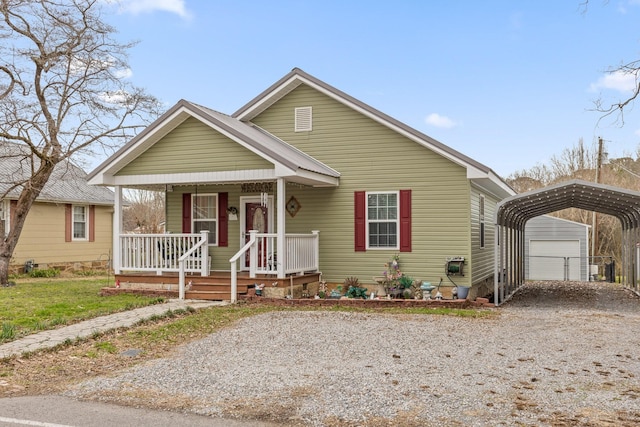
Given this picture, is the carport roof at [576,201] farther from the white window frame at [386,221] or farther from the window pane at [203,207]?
the window pane at [203,207]

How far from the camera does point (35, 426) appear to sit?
17.0ft

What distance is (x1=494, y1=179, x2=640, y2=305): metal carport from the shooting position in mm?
13680

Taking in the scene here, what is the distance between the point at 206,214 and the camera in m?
16.5

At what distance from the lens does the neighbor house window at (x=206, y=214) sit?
1638 cm

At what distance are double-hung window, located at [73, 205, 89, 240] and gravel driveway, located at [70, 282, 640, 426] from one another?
1662cm

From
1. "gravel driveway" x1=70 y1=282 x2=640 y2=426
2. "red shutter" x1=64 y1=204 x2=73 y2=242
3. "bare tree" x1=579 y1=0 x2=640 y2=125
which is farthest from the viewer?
"red shutter" x1=64 y1=204 x2=73 y2=242

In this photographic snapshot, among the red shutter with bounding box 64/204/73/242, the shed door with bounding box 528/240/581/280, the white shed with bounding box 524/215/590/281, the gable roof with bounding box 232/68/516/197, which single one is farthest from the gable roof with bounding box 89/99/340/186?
the shed door with bounding box 528/240/581/280

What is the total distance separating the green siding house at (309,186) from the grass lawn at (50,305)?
1.38 m

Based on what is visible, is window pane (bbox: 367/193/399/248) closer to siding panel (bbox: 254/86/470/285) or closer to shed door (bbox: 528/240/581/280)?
siding panel (bbox: 254/86/470/285)

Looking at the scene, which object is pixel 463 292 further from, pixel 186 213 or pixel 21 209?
pixel 21 209

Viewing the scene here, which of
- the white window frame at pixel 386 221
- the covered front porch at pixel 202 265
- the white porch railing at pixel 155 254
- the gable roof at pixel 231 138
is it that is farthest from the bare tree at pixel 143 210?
the white window frame at pixel 386 221

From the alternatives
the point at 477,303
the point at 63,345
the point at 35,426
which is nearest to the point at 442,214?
the point at 477,303

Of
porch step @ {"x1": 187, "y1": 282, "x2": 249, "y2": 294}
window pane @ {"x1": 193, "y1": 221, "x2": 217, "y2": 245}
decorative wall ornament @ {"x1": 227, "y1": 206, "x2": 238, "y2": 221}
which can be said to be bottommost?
porch step @ {"x1": 187, "y1": 282, "x2": 249, "y2": 294}

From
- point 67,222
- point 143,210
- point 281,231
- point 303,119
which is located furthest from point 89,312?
point 143,210
